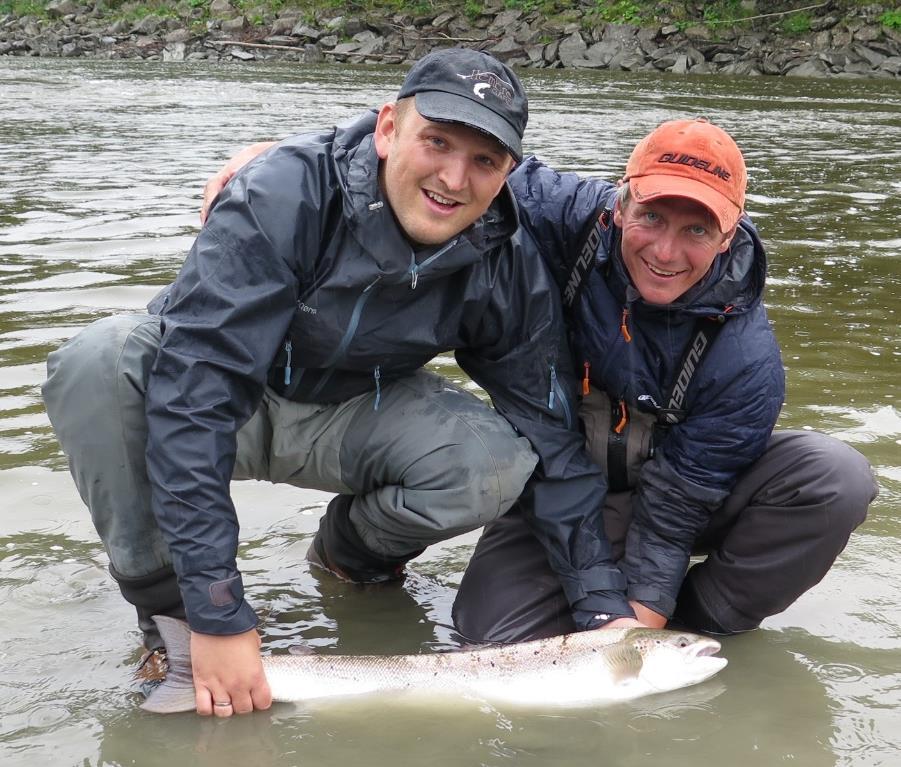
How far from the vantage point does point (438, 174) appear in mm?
3387

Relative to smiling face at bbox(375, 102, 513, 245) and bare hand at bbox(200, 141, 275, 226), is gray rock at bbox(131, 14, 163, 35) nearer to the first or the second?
bare hand at bbox(200, 141, 275, 226)

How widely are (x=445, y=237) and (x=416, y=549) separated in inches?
48.9

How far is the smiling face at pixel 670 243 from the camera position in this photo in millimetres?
3568

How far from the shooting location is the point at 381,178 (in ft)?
11.4

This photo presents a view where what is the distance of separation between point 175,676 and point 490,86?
6.63 feet

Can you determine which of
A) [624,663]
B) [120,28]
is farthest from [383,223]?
[120,28]

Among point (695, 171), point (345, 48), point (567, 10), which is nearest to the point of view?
point (695, 171)

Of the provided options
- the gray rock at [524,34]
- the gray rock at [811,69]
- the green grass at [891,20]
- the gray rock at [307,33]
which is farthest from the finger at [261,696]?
the gray rock at [307,33]

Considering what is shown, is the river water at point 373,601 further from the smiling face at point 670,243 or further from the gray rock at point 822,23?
the gray rock at point 822,23

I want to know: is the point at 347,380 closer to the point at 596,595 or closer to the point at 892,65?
the point at 596,595

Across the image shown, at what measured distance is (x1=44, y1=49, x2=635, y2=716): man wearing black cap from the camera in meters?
3.16

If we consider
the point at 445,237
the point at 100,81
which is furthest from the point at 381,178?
the point at 100,81

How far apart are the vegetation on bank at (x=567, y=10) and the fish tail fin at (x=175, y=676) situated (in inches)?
1394

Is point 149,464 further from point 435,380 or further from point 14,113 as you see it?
point 14,113
